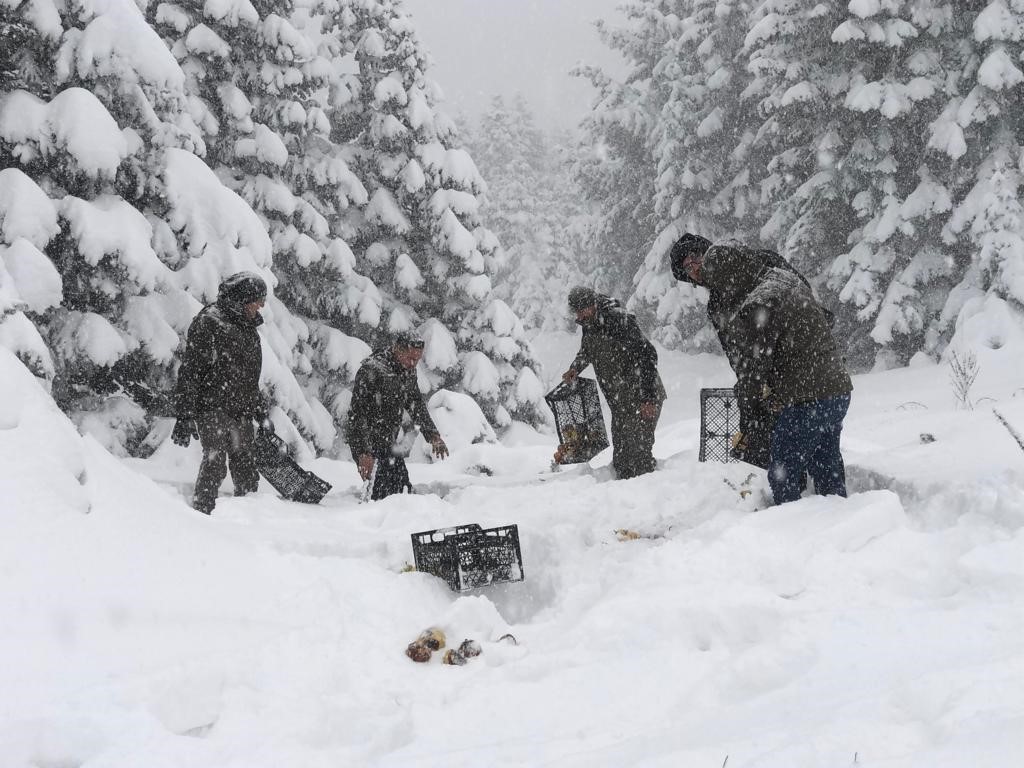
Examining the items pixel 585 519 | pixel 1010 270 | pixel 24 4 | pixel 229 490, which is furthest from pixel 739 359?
pixel 1010 270

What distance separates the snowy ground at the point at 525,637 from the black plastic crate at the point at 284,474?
2.17 meters

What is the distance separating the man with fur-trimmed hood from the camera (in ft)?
21.2

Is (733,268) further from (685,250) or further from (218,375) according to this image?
(218,375)

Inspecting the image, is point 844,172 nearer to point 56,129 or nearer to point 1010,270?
point 1010,270

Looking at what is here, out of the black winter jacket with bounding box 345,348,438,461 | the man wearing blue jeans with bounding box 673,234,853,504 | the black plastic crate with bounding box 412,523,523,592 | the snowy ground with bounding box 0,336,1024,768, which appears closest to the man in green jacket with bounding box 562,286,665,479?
the black winter jacket with bounding box 345,348,438,461

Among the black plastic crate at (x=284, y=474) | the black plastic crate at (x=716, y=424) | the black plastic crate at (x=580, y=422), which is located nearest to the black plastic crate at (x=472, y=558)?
the black plastic crate at (x=284, y=474)

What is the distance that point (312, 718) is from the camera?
9.96 feet

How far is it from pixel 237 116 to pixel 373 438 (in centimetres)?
791

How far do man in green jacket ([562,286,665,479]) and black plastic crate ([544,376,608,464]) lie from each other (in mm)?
434

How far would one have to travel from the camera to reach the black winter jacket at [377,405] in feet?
24.8

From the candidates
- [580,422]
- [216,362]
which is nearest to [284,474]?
[216,362]

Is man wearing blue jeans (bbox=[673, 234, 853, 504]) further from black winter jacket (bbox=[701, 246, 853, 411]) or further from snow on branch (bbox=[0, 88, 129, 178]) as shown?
snow on branch (bbox=[0, 88, 129, 178])

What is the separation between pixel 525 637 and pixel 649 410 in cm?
357

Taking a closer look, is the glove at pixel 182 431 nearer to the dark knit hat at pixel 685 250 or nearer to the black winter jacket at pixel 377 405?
the black winter jacket at pixel 377 405
